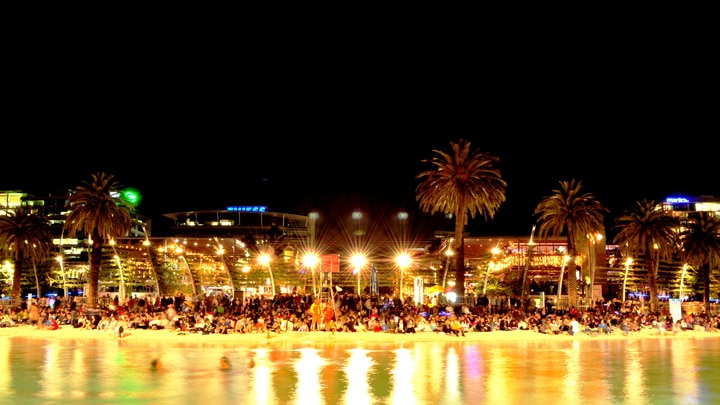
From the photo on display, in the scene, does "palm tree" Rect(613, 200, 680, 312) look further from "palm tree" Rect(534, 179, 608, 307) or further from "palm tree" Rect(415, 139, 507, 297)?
"palm tree" Rect(415, 139, 507, 297)

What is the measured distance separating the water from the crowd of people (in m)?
5.34

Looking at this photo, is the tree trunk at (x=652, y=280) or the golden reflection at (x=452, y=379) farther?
the tree trunk at (x=652, y=280)

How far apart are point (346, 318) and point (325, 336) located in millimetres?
3865

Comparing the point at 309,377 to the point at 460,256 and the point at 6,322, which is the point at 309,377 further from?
the point at 6,322

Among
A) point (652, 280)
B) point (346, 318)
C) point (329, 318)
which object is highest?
point (652, 280)

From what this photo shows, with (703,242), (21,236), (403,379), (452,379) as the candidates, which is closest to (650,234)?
(703,242)

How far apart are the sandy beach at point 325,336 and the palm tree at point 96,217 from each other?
1031 cm

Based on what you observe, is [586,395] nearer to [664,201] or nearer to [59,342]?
[59,342]

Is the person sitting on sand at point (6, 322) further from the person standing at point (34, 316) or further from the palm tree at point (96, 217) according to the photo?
the palm tree at point (96, 217)

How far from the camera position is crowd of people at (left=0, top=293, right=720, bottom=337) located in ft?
122

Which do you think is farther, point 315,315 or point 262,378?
point 315,315

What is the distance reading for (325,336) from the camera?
1374 inches

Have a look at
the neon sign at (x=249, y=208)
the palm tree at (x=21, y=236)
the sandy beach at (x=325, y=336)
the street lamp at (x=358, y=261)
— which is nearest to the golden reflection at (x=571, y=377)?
the sandy beach at (x=325, y=336)

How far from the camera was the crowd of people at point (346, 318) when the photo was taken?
3722 cm
